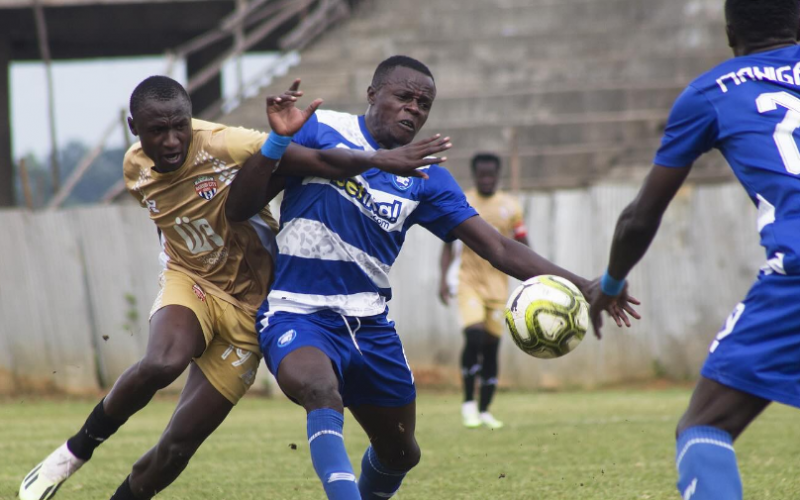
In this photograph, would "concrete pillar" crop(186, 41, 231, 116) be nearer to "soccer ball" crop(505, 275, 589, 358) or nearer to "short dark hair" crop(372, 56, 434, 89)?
"short dark hair" crop(372, 56, 434, 89)

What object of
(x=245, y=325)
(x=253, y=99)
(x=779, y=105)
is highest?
(x=779, y=105)

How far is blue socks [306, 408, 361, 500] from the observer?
4.34 m

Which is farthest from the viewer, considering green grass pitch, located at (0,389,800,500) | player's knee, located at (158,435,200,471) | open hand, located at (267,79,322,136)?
green grass pitch, located at (0,389,800,500)

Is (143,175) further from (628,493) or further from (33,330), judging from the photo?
(33,330)

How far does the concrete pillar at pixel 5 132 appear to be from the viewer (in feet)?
90.8

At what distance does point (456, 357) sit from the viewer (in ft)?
50.5

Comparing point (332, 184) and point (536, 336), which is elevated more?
point (332, 184)

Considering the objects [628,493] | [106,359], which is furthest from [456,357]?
[628,493]

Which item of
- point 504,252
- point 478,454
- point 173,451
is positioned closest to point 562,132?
point 478,454

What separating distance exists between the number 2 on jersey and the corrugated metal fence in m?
11.3

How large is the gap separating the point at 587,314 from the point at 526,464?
10.3ft

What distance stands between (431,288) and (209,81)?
15295mm

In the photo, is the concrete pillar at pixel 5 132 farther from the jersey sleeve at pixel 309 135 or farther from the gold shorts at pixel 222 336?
the jersey sleeve at pixel 309 135

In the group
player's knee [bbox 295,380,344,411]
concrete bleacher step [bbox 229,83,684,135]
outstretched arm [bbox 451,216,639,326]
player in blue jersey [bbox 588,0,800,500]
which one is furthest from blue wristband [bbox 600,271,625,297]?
concrete bleacher step [bbox 229,83,684,135]
